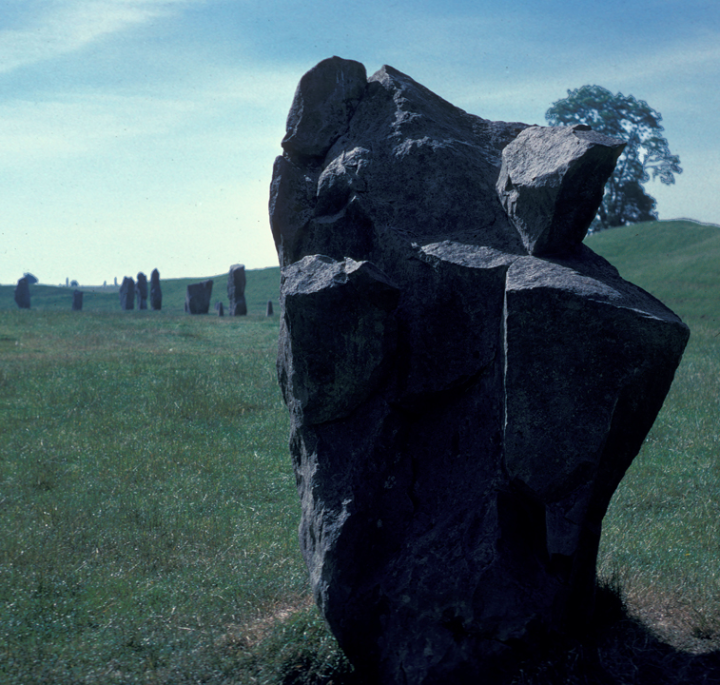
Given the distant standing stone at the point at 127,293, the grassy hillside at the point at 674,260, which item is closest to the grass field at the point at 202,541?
the grassy hillside at the point at 674,260

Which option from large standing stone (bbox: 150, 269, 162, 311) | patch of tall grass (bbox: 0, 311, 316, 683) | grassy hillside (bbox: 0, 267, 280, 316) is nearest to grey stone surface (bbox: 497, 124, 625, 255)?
patch of tall grass (bbox: 0, 311, 316, 683)

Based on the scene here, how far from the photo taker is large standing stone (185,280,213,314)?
39.7 metres

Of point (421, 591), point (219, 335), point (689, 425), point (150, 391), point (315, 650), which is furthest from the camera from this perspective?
point (219, 335)

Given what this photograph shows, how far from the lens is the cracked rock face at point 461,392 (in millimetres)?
3758

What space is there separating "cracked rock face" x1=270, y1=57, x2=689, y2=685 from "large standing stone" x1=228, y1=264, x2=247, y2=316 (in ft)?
102

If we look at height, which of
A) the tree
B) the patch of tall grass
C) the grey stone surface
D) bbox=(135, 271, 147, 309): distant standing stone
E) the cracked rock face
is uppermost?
the tree

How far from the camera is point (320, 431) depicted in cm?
448

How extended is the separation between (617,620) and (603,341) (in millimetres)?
2105

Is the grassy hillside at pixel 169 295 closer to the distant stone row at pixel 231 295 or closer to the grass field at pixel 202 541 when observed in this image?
the distant stone row at pixel 231 295

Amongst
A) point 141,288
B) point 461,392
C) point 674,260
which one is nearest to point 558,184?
point 461,392

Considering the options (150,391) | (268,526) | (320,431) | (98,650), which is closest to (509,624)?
(320,431)

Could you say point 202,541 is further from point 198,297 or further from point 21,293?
point 21,293

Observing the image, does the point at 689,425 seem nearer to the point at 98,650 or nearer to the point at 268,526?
the point at 268,526

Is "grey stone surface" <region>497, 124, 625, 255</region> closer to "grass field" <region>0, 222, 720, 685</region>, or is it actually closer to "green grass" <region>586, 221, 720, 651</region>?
"grass field" <region>0, 222, 720, 685</region>
